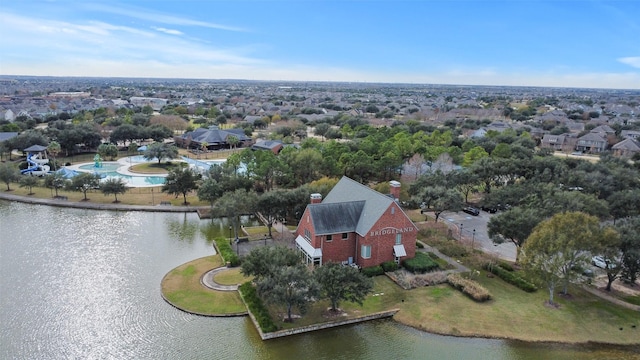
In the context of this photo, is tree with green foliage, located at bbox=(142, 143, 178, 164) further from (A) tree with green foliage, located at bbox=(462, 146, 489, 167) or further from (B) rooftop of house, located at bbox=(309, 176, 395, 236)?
(A) tree with green foliage, located at bbox=(462, 146, 489, 167)

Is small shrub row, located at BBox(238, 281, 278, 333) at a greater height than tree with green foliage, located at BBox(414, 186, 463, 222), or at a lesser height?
lesser

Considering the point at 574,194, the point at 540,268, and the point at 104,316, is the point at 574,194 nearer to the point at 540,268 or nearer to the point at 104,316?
the point at 540,268

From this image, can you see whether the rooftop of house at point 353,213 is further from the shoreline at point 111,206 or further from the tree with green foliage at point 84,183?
the tree with green foliage at point 84,183

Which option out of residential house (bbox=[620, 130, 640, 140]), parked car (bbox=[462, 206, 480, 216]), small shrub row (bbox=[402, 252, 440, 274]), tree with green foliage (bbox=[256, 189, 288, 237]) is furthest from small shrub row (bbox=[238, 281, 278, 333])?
residential house (bbox=[620, 130, 640, 140])

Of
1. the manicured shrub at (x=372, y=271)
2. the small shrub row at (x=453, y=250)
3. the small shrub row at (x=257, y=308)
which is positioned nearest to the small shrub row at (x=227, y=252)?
the small shrub row at (x=257, y=308)

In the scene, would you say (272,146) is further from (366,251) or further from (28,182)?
(366,251)

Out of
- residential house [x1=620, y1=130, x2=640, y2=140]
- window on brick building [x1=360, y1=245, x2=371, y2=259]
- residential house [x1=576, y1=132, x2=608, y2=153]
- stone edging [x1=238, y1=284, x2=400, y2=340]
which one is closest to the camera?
stone edging [x1=238, y1=284, x2=400, y2=340]
